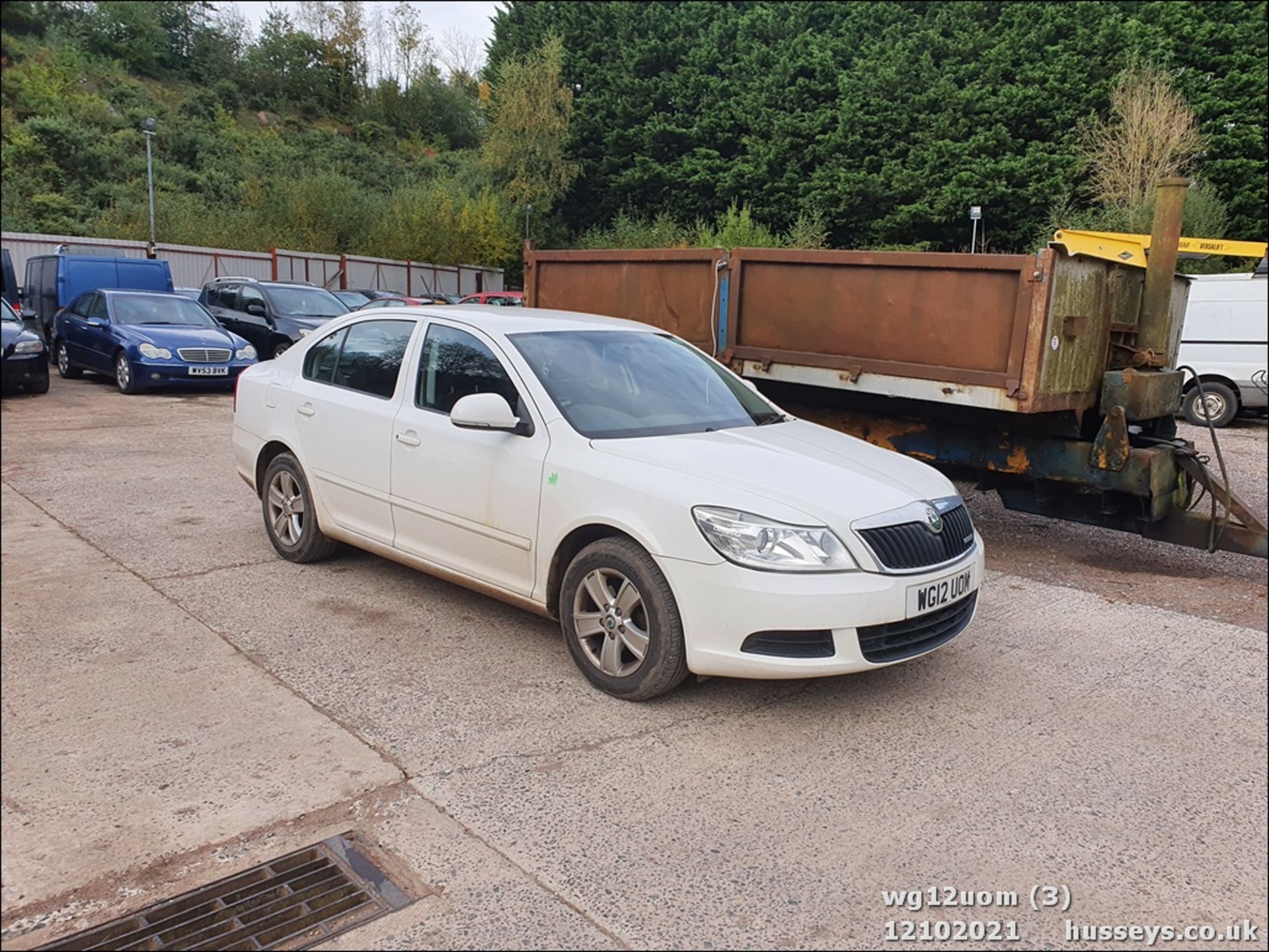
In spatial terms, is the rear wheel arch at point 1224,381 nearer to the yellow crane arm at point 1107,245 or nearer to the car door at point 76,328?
the yellow crane arm at point 1107,245

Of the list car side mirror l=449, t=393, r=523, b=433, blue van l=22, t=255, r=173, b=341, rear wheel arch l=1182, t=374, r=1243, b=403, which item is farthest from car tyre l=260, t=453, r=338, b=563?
rear wheel arch l=1182, t=374, r=1243, b=403

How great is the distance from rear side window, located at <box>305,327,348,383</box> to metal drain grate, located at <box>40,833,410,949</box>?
344 centimetres

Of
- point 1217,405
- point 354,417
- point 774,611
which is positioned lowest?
point 774,611

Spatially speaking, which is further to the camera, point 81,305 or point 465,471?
point 81,305

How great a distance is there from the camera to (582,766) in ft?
11.8

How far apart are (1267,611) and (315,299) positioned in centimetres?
1604

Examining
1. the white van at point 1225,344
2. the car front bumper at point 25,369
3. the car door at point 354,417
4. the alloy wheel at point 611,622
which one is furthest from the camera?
the white van at point 1225,344

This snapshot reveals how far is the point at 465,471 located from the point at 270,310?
13.7 m

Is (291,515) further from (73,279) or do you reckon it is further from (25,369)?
(73,279)

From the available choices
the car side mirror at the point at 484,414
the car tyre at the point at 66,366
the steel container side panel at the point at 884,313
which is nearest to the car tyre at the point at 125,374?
the car tyre at the point at 66,366

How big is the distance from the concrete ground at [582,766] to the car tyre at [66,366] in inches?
444

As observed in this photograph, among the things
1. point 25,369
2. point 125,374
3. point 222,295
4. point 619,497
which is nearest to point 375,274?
point 222,295

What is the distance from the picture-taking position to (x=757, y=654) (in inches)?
150

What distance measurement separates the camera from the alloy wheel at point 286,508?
5941 millimetres
